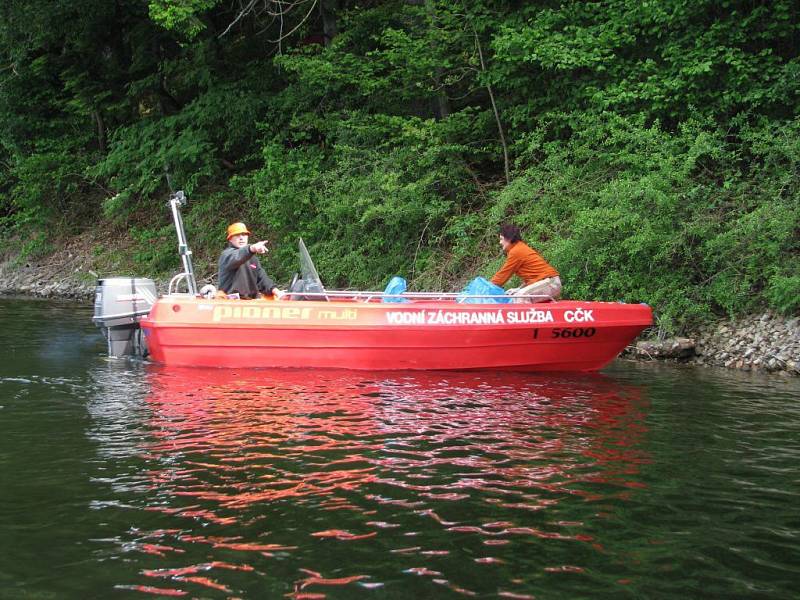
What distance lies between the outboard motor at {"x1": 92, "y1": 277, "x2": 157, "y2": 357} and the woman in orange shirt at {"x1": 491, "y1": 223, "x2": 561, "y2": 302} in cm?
465

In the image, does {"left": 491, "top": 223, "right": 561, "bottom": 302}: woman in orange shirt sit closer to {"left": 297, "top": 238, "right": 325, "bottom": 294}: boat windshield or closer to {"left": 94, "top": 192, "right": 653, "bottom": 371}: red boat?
{"left": 94, "top": 192, "right": 653, "bottom": 371}: red boat

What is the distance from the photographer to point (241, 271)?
11.1 metres

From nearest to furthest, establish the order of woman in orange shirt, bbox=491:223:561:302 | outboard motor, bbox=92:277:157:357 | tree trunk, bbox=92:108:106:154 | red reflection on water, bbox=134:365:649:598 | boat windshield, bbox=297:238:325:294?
red reflection on water, bbox=134:365:649:598, woman in orange shirt, bbox=491:223:561:302, boat windshield, bbox=297:238:325:294, outboard motor, bbox=92:277:157:357, tree trunk, bbox=92:108:106:154

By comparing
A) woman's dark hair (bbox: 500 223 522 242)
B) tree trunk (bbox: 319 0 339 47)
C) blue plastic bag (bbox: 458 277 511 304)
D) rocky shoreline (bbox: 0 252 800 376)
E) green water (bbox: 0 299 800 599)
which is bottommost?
green water (bbox: 0 299 800 599)

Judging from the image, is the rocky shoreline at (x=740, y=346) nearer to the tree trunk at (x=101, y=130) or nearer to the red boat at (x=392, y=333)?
the red boat at (x=392, y=333)

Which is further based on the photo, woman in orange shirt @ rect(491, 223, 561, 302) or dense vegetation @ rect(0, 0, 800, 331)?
dense vegetation @ rect(0, 0, 800, 331)

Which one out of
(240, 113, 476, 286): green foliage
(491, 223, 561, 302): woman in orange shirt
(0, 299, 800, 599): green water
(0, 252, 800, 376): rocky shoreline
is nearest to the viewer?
(0, 299, 800, 599): green water

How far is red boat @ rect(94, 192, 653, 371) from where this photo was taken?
406 inches

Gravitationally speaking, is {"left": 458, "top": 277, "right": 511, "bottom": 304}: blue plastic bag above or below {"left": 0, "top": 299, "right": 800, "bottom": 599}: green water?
above

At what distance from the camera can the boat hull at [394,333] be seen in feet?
33.8

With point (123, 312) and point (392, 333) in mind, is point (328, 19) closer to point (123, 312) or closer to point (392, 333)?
point (123, 312)

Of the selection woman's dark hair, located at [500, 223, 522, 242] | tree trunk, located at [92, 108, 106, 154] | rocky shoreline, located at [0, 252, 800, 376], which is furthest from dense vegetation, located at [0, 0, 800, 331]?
woman's dark hair, located at [500, 223, 522, 242]

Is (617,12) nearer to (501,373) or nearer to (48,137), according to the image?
(501,373)

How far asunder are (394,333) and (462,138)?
7407mm
